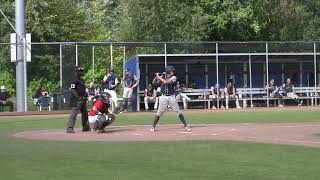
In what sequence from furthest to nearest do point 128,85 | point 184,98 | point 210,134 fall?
point 184,98 → point 128,85 → point 210,134

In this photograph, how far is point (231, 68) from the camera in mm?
32656

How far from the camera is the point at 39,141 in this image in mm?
15273

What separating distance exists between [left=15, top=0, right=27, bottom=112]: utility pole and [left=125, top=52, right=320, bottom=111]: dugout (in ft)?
17.3

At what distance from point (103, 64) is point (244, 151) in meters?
36.3

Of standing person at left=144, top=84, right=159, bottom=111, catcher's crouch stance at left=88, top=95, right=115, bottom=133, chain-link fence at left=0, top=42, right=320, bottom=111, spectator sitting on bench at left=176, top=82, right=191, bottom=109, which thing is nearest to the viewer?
catcher's crouch stance at left=88, top=95, right=115, bottom=133

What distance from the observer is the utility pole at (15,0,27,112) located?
2969cm

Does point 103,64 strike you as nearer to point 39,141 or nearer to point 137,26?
point 137,26

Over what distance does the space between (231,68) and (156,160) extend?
21.6m

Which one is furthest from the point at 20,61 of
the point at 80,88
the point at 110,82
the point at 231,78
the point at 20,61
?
the point at 80,88

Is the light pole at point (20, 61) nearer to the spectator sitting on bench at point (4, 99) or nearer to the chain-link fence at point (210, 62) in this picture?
the spectator sitting on bench at point (4, 99)

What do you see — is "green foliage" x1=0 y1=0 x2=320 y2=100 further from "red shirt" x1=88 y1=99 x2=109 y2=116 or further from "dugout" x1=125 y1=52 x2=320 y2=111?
"red shirt" x1=88 y1=99 x2=109 y2=116

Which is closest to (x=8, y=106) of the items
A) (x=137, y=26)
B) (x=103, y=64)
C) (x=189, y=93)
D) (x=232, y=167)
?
(x=189, y=93)

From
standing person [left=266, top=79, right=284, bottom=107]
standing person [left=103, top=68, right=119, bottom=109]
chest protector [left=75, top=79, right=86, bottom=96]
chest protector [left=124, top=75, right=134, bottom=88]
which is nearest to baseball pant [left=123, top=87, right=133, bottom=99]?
chest protector [left=124, top=75, right=134, bottom=88]

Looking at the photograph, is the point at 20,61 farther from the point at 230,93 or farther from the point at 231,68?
the point at 231,68
